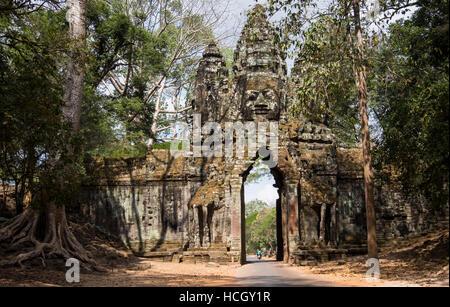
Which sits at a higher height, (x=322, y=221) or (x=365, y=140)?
A: (x=365, y=140)

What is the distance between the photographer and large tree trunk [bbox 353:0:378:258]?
9.77m

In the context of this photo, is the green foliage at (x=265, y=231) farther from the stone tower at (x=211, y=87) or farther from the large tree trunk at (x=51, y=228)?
the large tree trunk at (x=51, y=228)

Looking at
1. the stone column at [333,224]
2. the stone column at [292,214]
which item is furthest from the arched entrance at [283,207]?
the stone column at [333,224]

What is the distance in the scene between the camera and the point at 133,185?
17109 mm

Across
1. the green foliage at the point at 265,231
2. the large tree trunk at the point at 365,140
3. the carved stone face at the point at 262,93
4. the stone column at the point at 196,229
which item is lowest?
the green foliage at the point at 265,231

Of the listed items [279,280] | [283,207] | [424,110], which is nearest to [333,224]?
[283,207]

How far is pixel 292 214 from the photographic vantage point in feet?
48.1

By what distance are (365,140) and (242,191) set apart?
648cm

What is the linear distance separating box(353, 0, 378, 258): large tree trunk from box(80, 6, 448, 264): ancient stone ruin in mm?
4511

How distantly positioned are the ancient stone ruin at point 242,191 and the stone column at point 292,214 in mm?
35

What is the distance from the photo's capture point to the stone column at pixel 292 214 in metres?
14.4

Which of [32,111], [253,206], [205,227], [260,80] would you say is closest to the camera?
[32,111]

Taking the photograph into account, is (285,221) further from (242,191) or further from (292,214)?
(242,191)
